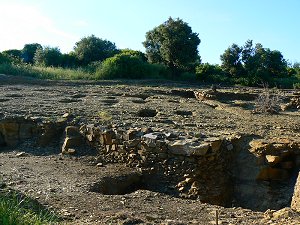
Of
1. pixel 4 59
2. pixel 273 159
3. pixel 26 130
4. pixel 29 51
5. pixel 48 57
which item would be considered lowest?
pixel 26 130

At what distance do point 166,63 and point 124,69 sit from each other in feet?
12.2

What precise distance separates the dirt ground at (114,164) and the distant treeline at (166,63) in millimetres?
5777

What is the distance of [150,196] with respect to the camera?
5.55m

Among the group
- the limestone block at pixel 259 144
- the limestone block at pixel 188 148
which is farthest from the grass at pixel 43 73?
the limestone block at pixel 259 144

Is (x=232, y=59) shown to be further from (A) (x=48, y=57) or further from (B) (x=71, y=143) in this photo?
(B) (x=71, y=143)

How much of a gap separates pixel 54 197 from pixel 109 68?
1440 centimetres

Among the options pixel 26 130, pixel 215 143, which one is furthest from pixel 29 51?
pixel 215 143

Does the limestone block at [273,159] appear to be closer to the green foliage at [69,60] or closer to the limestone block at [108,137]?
the limestone block at [108,137]

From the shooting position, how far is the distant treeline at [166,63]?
1933 cm

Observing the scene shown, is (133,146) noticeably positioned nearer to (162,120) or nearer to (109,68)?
(162,120)

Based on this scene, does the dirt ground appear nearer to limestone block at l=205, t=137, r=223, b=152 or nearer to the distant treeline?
limestone block at l=205, t=137, r=223, b=152

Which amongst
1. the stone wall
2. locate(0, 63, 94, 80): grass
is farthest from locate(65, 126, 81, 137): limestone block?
locate(0, 63, 94, 80): grass

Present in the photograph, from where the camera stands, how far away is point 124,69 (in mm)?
19734

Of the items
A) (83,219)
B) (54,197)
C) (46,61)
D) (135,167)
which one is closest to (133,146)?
(135,167)
